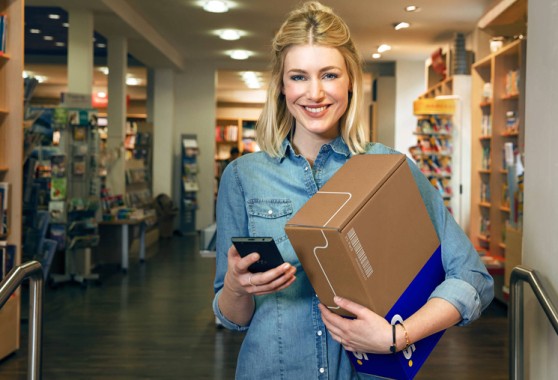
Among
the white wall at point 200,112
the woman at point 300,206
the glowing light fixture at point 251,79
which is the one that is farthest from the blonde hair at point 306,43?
the glowing light fixture at point 251,79

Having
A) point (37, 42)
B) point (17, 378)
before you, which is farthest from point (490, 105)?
point (37, 42)

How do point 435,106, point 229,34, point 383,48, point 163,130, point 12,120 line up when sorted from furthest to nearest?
point 163,130, point 383,48, point 229,34, point 435,106, point 12,120

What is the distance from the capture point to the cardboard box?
1.16 m

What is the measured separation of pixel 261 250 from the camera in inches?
46.6

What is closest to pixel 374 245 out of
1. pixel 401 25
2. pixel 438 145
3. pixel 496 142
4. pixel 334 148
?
pixel 334 148

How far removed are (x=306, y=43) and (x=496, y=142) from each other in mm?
6486

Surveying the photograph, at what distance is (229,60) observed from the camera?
559 inches

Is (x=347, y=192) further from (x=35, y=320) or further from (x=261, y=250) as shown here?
(x=35, y=320)

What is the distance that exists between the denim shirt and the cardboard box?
56 mm

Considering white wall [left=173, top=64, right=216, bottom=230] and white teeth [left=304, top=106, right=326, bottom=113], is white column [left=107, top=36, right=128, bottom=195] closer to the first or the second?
white wall [left=173, top=64, right=216, bottom=230]

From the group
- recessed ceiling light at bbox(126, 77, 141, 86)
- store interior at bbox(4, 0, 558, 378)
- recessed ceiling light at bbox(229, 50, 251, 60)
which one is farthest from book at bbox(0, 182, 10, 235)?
recessed ceiling light at bbox(126, 77, 141, 86)

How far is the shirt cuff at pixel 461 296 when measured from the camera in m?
1.25

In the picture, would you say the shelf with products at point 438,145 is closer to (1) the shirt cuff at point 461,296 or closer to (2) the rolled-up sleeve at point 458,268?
(2) the rolled-up sleeve at point 458,268

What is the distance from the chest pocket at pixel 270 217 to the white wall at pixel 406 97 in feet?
39.8
